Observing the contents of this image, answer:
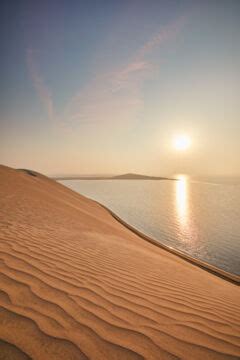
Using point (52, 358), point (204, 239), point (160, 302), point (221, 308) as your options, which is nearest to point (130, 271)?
point (160, 302)

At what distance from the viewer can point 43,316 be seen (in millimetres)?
1802

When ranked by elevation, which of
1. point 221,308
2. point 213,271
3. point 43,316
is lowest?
point 213,271

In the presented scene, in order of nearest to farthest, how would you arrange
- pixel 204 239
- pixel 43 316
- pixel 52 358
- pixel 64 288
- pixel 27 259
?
pixel 52 358 < pixel 43 316 < pixel 64 288 < pixel 27 259 < pixel 204 239

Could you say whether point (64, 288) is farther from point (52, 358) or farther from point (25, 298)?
point (52, 358)

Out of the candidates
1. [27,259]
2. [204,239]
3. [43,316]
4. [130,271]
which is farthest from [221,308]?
[204,239]

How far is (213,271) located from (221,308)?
6283 mm

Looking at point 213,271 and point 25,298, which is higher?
point 25,298

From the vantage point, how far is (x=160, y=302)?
2.54m

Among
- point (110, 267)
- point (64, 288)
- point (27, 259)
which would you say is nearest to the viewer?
point (64, 288)

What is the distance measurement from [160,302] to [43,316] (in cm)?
144

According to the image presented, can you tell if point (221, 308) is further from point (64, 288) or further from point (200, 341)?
point (64, 288)

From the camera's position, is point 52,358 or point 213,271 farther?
point 213,271

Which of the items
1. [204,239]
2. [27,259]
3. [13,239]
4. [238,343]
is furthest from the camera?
[204,239]

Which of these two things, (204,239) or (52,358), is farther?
(204,239)
